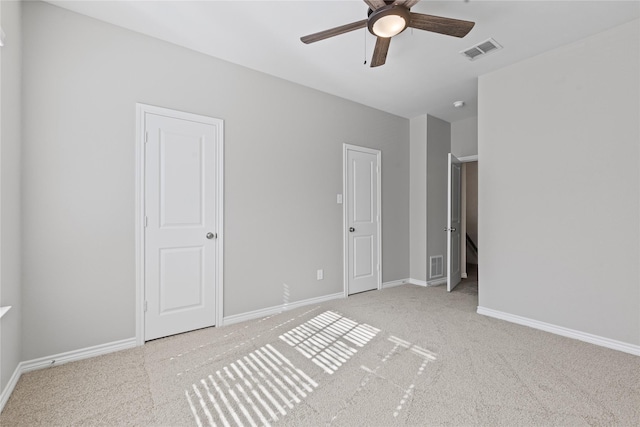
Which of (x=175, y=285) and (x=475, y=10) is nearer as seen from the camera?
(x=475, y=10)

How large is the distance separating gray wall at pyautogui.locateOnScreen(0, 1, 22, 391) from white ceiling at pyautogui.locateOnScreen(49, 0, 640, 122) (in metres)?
0.54

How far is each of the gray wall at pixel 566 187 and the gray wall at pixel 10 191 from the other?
4078 mm

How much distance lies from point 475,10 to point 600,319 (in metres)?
2.80

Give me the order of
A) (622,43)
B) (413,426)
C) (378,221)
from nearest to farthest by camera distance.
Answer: (413,426) < (622,43) < (378,221)

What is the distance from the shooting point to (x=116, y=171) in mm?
2416

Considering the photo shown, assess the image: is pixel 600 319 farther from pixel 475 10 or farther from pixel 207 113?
pixel 207 113

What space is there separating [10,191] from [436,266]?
16.2ft

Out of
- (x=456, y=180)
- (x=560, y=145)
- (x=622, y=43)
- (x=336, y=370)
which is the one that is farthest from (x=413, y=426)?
(x=456, y=180)

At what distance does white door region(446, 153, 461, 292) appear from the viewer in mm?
4062

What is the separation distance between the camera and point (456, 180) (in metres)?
4.60

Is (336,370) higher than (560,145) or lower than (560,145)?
lower

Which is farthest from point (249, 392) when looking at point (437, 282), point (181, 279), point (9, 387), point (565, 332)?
point (437, 282)

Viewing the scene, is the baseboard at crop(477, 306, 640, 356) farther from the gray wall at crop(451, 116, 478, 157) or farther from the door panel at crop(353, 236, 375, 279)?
the gray wall at crop(451, 116, 478, 157)

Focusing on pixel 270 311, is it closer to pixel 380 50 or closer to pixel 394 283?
pixel 394 283
